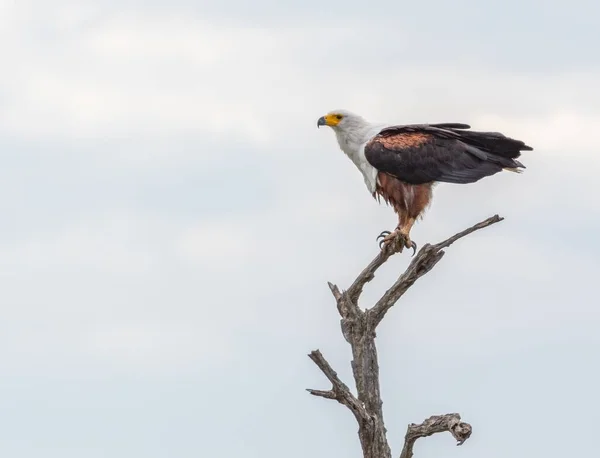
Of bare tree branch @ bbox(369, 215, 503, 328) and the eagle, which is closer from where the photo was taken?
bare tree branch @ bbox(369, 215, 503, 328)

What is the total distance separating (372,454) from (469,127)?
5.18 meters

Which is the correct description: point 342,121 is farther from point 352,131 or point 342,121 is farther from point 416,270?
point 416,270

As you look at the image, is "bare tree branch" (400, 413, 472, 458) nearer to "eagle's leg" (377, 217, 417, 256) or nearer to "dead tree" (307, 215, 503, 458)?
"dead tree" (307, 215, 503, 458)

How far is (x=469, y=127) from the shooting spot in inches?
712

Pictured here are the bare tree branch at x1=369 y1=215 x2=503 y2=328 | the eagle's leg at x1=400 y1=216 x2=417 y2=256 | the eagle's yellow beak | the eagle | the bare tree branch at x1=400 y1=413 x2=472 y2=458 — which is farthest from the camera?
the eagle's yellow beak

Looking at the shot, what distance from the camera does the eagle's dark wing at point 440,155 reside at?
57.5ft

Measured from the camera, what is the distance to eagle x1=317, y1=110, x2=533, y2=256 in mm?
17516

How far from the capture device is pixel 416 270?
15.0 meters

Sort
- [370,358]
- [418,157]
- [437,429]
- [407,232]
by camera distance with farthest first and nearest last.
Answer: [418,157] < [407,232] < [370,358] < [437,429]

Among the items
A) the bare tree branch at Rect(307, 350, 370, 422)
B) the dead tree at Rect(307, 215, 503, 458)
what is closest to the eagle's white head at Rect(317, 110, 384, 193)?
the dead tree at Rect(307, 215, 503, 458)

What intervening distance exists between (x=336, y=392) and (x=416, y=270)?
165 centimetres

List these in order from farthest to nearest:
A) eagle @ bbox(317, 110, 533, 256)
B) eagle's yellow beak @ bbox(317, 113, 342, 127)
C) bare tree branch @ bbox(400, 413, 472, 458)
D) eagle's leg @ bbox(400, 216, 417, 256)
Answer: eagle's yellow beak @ bbox(317, 113, 342, 127) < eagle @ bbox(317, 110, 533, 256) < eagle's leg @ bbox(400, 216, 417, 256) < bare tree branch @ bbox(400, 413, 472, 458)

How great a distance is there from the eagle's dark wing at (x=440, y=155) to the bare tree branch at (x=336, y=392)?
3689 mm

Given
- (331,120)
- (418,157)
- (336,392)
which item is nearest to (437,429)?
(336,392)
